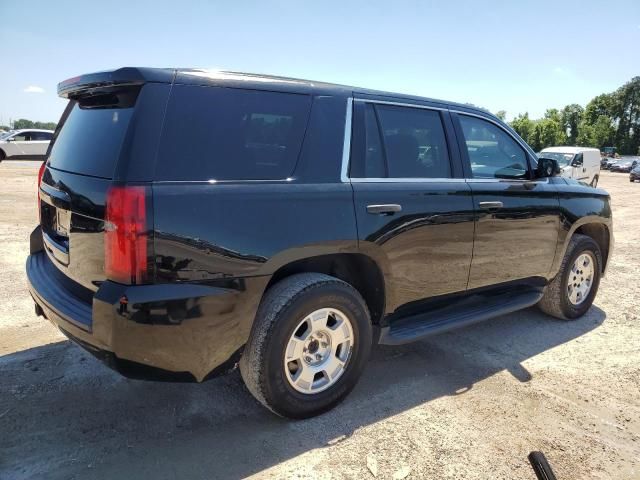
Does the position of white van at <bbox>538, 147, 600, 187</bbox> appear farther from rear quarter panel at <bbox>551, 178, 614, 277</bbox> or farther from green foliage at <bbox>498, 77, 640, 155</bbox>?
green foliage at <bbox>498, 77, 640, 155</bbox>

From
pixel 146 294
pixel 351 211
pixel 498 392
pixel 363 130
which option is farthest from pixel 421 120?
pixel 146 294

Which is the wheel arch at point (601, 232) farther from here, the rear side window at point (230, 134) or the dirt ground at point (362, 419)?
the rear side window at point (230, 134)

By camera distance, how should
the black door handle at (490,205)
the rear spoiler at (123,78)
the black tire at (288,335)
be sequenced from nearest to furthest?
the rear spoiler at (123,78), the black tire at (288,335), the black door handle at (490,205)

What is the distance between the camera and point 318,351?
3.01m

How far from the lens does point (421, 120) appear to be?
364 cm

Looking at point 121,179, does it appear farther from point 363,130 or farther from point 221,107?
point 363,130

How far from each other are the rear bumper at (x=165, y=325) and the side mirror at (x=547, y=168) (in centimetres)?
296

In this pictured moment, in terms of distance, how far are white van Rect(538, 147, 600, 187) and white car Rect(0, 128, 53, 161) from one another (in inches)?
858

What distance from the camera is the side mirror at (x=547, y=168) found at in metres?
4.38

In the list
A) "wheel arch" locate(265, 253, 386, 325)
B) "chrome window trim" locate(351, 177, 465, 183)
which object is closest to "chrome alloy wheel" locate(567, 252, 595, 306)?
"chrome window trim" locate(351, 177, 465, 183)

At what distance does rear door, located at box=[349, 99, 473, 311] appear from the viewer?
3.12 meters

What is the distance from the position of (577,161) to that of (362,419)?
20.6m

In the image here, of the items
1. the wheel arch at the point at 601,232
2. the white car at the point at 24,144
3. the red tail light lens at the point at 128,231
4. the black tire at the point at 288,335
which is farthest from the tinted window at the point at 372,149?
the white car at the point at 24,144

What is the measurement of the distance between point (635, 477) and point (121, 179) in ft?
9.88
